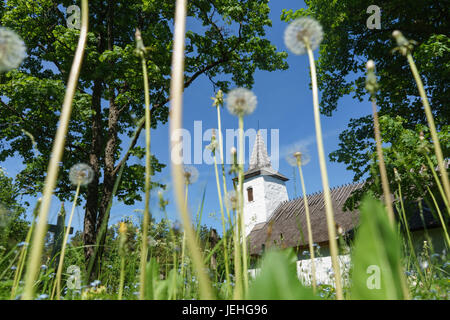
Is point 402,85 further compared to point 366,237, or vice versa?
point 402,85

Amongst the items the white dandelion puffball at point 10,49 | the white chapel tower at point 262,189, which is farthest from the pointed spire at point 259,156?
the white dandelion puffball at point 10,49

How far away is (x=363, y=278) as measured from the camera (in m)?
0.65

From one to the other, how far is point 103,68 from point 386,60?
→ 9914 mm

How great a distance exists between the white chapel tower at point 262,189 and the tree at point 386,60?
17920 mm

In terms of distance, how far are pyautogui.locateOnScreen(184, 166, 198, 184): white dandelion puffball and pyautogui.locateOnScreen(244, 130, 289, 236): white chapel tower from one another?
1110 inches

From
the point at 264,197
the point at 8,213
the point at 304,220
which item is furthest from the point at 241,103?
the point at 264,197

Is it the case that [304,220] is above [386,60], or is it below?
below

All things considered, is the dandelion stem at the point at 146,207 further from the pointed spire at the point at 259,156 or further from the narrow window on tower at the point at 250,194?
the pointed spire at the point at 259,156

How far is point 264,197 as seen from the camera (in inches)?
1198

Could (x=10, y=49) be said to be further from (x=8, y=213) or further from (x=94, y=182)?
(x=94, y=182)
